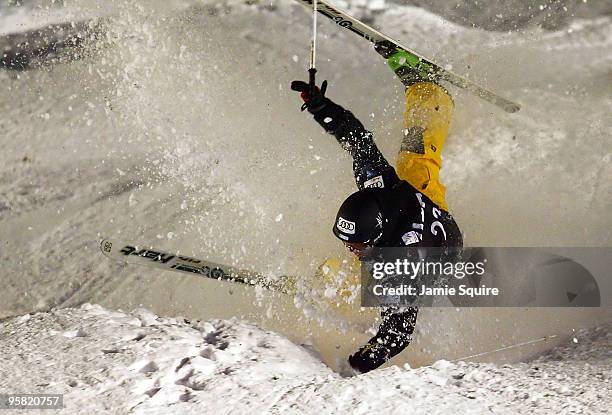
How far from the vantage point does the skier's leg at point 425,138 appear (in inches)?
135

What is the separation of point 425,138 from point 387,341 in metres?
1.16

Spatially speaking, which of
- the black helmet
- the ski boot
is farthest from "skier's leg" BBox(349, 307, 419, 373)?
the ski boot

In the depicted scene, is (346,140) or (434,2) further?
(434,2)

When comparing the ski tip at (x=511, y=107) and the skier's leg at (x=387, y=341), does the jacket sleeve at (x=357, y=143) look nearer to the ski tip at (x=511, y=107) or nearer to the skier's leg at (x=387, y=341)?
the skier's leg at (x=387, y=341)

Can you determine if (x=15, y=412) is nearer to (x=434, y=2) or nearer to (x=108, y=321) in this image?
(x=108, y=321)

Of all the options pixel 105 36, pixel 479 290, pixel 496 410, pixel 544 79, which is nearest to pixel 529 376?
pixel 496 410

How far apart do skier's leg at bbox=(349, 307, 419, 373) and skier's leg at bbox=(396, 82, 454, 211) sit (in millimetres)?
671

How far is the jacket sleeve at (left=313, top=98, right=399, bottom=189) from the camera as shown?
3318 mm

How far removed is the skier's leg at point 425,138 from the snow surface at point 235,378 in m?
1.08

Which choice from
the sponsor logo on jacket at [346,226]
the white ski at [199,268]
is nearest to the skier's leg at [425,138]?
the sponsor logo on jacket at [346,226]

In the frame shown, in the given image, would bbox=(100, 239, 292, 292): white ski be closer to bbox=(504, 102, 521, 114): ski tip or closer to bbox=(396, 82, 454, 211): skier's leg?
bbox=(396, 82, 454, 211): skier's leg

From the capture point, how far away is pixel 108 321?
2932mm

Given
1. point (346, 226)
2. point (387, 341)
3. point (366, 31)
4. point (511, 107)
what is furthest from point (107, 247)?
point (511, 107)

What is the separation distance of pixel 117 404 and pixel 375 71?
3250mm
